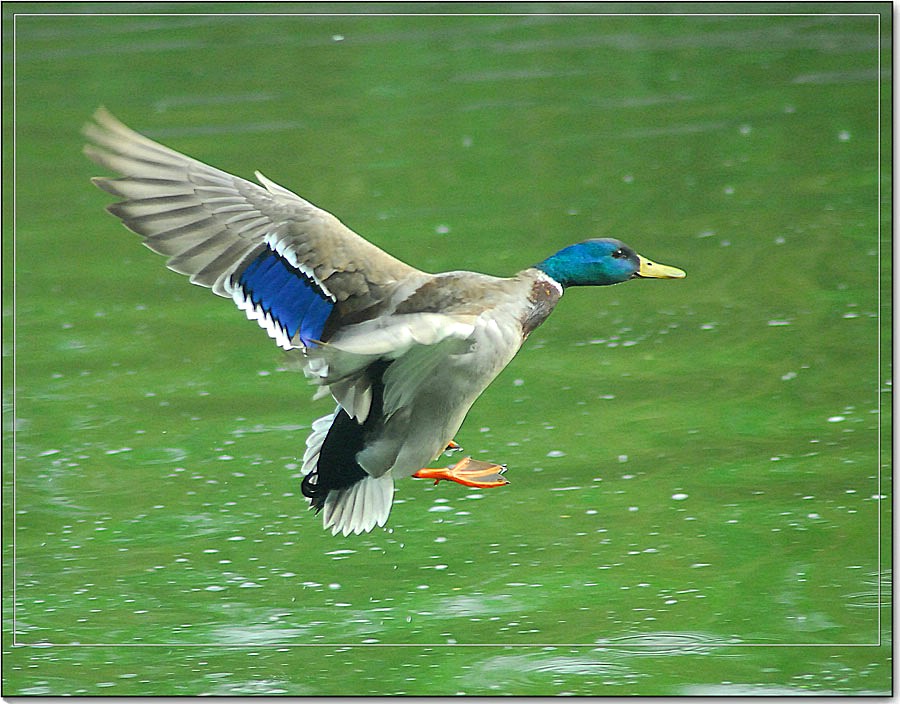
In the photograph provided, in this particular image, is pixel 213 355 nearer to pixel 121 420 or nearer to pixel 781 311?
pixel 121 420

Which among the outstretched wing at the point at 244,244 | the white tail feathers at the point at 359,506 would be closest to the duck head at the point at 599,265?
the outstretched wing at the point at 244,244

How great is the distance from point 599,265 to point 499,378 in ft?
1.17

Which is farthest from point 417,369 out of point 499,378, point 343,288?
point 499,378

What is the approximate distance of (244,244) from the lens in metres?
4.32

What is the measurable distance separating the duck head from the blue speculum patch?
0.48 meters

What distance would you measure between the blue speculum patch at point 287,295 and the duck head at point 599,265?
1.57ft

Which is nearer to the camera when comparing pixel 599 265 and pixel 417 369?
pixel 417 369

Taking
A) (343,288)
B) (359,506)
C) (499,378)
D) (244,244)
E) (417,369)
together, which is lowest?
(359,506)

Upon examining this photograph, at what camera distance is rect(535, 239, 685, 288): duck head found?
14.1 ft

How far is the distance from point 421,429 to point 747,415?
0.85 metres

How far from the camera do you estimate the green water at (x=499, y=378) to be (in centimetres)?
441

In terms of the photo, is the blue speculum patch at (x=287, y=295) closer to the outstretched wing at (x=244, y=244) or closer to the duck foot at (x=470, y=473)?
the outstretched wing at (x=244, y=244)

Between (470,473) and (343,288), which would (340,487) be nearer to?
(470,473)

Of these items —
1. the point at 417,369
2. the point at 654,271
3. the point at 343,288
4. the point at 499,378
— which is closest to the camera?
the point at 417,369
